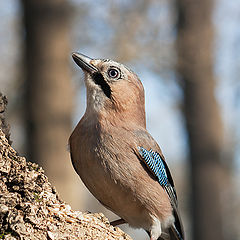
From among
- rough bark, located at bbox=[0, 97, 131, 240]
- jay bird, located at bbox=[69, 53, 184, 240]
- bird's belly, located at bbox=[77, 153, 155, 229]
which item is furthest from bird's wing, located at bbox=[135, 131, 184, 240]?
rough bark, located at bbox=[0, 97, 131, 240]

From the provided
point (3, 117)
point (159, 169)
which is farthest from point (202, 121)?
point (3, 117)

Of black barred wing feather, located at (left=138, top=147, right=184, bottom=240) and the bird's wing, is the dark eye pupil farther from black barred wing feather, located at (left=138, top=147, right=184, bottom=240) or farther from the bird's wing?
black barred wing feather, located at (left=138, top=147, right=184, bottom=240)

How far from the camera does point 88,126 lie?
5.35m

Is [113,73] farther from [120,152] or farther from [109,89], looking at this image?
[120,152]

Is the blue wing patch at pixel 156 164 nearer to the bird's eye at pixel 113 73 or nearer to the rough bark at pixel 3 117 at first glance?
the bird's eye at pixel 113 73

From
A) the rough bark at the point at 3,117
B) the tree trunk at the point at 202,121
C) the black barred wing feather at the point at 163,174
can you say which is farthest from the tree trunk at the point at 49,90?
the tree trunk at the point at 202,121

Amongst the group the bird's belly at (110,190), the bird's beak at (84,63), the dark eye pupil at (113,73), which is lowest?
the bird's belly at (110,190)

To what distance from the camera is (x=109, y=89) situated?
5527 millimetres

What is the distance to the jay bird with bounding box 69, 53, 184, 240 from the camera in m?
5.12

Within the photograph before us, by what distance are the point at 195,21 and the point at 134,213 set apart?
10.9 m

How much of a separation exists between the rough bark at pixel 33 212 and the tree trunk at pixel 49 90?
4.47m

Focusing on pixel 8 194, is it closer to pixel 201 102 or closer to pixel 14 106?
pixel 14 106

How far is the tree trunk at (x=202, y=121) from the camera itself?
14.3 metres

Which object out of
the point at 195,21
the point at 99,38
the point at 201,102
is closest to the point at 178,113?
the point at 201,102
